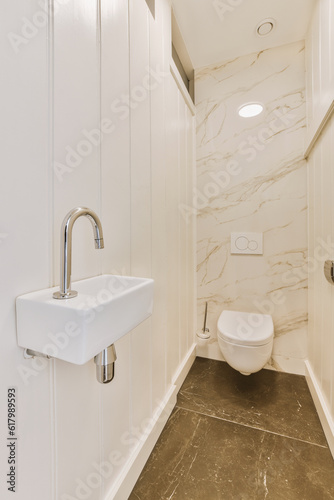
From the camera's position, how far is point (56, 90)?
648mm

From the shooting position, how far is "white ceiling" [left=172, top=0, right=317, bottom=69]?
5.05 feet

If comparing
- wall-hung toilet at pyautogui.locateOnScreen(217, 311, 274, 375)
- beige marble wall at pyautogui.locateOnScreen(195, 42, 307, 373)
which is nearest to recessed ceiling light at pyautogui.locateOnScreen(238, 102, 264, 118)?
beige marble wall at pyautogui.locateOnScreen(195, 42, 307, 373)

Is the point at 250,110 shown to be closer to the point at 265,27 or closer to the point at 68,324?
the point at 265,27

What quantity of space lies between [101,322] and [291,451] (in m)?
1.32

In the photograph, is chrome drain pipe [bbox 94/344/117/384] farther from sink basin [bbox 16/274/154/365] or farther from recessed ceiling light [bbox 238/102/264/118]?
recessed ceiling light [bbox 238/102/264/118]

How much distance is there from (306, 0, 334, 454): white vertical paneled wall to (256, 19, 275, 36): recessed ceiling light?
27cm

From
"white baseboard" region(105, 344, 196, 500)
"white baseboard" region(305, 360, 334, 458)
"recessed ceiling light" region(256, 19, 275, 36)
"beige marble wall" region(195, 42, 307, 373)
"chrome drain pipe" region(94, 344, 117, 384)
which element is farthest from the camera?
"beige marble wall" region(195, 42, 307, 373)

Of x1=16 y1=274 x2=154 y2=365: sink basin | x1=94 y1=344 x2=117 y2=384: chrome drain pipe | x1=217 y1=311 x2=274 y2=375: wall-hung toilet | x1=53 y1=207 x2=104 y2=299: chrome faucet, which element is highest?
x1=53 y1=207 x2=104 y2=299: chrome faucet

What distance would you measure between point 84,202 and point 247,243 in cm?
153

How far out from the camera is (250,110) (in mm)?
1945

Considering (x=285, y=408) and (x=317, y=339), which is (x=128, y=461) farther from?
(x=317, y=339)

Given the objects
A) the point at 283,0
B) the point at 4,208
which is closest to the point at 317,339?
the point at 4,208

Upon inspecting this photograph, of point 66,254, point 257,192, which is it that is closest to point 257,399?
point 257,192

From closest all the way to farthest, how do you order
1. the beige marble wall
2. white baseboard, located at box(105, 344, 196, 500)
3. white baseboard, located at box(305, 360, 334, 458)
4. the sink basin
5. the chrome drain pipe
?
the sink basin
the chrome drain pipe
white baseboard, located at box(105, 344, 196, 500)
white baseboard, located at box(305, 360, 334, 458)
the beige marble wall
